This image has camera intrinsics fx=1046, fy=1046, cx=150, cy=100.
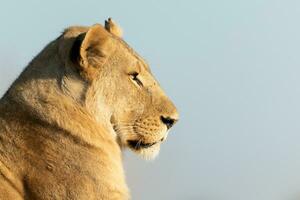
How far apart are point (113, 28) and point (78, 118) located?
51.6 inches

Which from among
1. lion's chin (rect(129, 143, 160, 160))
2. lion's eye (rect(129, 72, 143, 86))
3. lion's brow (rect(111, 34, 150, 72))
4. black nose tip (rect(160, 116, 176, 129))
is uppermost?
lion's brow (rect(111, 34, 150, 72))

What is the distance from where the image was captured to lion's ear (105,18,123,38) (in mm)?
9031

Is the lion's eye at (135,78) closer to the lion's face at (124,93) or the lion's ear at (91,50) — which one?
the lion's face at (124,93)

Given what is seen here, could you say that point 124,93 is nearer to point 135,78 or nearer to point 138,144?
point 135,78

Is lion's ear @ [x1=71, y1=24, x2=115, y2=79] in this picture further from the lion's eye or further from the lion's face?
the lion's eye

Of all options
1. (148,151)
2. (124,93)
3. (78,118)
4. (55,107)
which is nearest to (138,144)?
(148,151)

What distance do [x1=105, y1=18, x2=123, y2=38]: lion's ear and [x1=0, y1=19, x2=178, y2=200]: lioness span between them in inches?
19.3

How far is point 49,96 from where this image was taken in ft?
26.3

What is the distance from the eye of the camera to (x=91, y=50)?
26.8ft

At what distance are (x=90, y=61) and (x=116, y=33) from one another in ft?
3.14

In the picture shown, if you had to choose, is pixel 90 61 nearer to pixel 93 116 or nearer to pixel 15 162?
pixel 93 116

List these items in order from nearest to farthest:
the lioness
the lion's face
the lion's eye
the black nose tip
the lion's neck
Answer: the lioness
the lion's neck
the lion's face
the lion's eye
the black nose tip

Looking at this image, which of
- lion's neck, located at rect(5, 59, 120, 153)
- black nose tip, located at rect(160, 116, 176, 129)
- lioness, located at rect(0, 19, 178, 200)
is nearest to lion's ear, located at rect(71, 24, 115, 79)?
lioness, located at rect(0, 19, 178, 200)

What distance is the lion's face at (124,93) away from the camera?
8133mm
